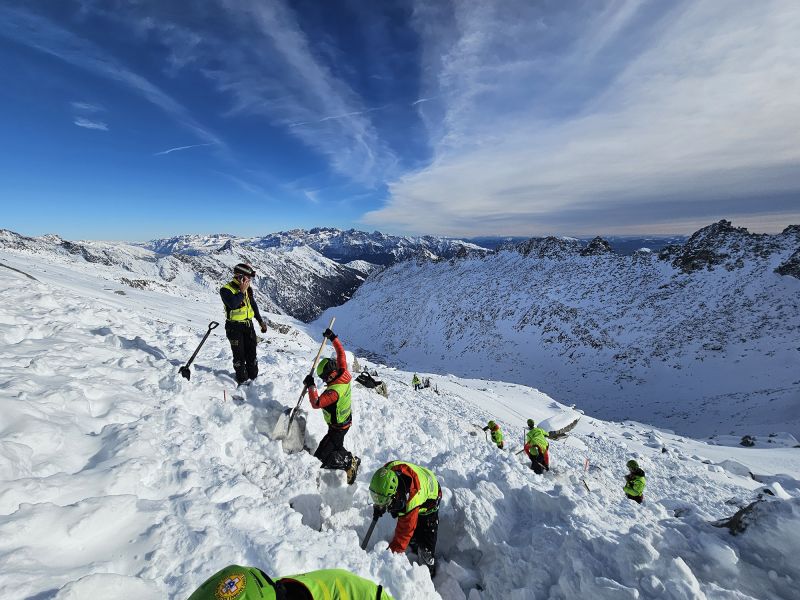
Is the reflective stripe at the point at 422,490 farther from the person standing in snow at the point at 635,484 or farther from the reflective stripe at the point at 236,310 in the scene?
the person standing in snow at the point at 635,484

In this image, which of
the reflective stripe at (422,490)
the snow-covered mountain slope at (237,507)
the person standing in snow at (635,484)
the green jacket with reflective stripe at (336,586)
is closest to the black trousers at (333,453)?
the snow-covered mountain slope at (237,507)

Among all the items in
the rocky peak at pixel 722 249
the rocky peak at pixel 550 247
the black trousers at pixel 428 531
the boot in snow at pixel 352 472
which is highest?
the rocky peak at pixel 550 247

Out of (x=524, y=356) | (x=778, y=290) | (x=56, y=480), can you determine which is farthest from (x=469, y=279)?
(x=56, y=480)

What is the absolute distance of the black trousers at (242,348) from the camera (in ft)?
28.3

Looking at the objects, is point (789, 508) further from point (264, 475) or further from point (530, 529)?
point (264, 475)

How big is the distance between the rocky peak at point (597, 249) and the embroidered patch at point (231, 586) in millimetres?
73085

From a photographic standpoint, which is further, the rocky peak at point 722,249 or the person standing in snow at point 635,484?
the rocky peak at point 722,249

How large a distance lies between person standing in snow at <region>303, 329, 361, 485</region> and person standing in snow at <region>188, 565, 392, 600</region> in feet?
15.7

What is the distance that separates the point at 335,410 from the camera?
7.62 meters

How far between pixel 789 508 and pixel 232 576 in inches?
285

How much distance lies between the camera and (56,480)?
411 centimetres

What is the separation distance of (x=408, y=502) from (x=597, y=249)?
72412mm

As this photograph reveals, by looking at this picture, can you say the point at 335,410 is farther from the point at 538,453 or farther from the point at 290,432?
the point at 538,453

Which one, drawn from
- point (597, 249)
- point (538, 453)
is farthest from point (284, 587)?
point (597, 249)
